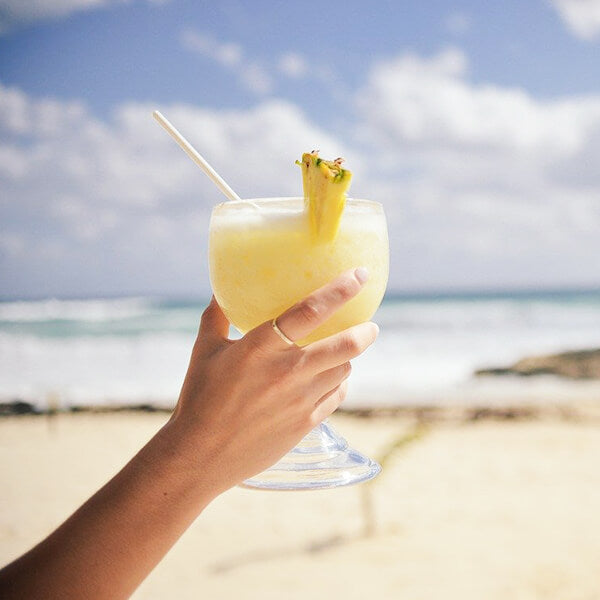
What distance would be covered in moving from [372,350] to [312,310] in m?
21.7

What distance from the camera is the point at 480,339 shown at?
27.1 metres

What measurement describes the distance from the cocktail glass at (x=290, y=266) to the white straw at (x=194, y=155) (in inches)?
2.0

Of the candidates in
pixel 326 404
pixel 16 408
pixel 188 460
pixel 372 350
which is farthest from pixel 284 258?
pixel 372 350

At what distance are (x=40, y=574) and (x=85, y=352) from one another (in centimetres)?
2398

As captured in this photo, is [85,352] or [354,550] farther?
[85,352]

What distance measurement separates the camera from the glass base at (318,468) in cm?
148

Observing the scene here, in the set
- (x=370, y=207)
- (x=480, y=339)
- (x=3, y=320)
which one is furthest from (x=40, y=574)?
(x=3, y=320)

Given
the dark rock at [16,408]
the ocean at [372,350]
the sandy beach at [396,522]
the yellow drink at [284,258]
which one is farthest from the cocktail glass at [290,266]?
the dark rock at [16,408]

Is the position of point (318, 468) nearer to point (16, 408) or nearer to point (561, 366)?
point (16, 408)

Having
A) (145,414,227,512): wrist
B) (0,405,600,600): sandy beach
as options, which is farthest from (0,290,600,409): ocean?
(145,414,227,512): wrist

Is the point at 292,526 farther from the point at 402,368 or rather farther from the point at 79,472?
the point at 402,368

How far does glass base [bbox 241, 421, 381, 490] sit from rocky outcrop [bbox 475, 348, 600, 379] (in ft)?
51.8

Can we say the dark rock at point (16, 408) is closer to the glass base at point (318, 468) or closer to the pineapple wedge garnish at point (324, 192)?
the glass base at point (318, 468)

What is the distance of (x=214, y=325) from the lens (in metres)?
1.43
